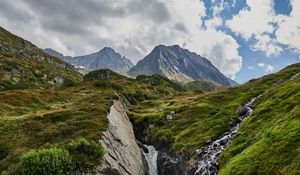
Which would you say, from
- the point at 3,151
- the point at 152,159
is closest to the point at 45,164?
the point at 3,151

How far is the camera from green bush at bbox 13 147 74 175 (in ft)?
137

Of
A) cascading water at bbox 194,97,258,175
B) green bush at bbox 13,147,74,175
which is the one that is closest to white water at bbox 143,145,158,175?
cascading water at bbox 194,97,258,175

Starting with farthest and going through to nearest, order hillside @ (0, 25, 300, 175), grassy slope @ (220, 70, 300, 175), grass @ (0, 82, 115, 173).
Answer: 1. grass @ (0, 82, 115, 173)
2. hillside @ (0, 25, 300, 175)
3. grassy slope @ (220, 70, 300, 175)

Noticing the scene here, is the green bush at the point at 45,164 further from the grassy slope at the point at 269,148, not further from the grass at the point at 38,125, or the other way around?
the grassy slope at the point at 269,148

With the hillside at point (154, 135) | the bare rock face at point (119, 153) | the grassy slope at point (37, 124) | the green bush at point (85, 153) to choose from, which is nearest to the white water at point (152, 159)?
the hillside at point (154, 135)

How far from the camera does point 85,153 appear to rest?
1903 inches

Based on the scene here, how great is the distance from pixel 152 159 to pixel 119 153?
16871mm

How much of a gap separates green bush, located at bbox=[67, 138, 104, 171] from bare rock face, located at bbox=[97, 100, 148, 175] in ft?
4.78

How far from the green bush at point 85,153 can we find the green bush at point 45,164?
1844 mm

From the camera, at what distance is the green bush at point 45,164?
137ft

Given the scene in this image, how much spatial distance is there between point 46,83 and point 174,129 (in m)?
A: 96.4

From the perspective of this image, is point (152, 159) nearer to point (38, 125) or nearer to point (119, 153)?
A: point (119, 153)

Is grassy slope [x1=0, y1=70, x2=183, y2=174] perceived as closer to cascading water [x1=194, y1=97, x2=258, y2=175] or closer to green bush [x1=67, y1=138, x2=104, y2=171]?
green bush [x1=67, y1=138, x2=104, y2=171]

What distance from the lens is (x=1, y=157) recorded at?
50094mm
